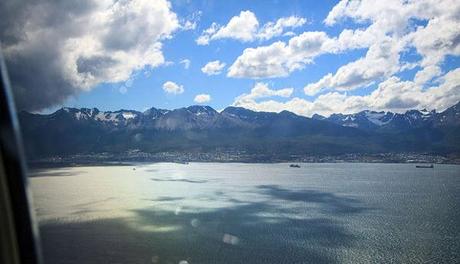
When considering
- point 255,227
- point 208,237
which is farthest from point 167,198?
point 208,237

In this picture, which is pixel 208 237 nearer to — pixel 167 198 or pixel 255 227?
pixel 255 227

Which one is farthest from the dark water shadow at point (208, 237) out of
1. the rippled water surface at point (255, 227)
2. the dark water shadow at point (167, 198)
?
the dark water shadow at point (167, 198)

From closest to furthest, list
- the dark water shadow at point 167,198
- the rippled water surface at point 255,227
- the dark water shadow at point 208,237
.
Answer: the dark water shadow at point 208,237, the rippled water surface at point 255,227, the dark water shadow at point 167,198

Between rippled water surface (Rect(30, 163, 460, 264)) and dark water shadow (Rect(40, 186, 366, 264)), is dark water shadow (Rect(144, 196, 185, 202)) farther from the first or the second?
dark water shadow (Rect(40, 186, 366, 264))

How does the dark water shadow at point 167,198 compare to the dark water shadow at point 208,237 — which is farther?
the dark water shadow at point 167,198

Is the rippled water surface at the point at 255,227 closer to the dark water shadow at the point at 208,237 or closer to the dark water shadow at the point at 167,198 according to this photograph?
the dark water shadow at the point at 167,198

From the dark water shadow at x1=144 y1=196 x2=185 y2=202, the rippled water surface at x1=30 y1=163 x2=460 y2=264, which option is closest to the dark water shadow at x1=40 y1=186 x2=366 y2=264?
the rippled water surface at x1=30 y1=163 x2=460 y2=264

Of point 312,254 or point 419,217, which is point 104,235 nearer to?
point 312,254

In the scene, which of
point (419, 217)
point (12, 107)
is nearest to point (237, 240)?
point (419, 217)
